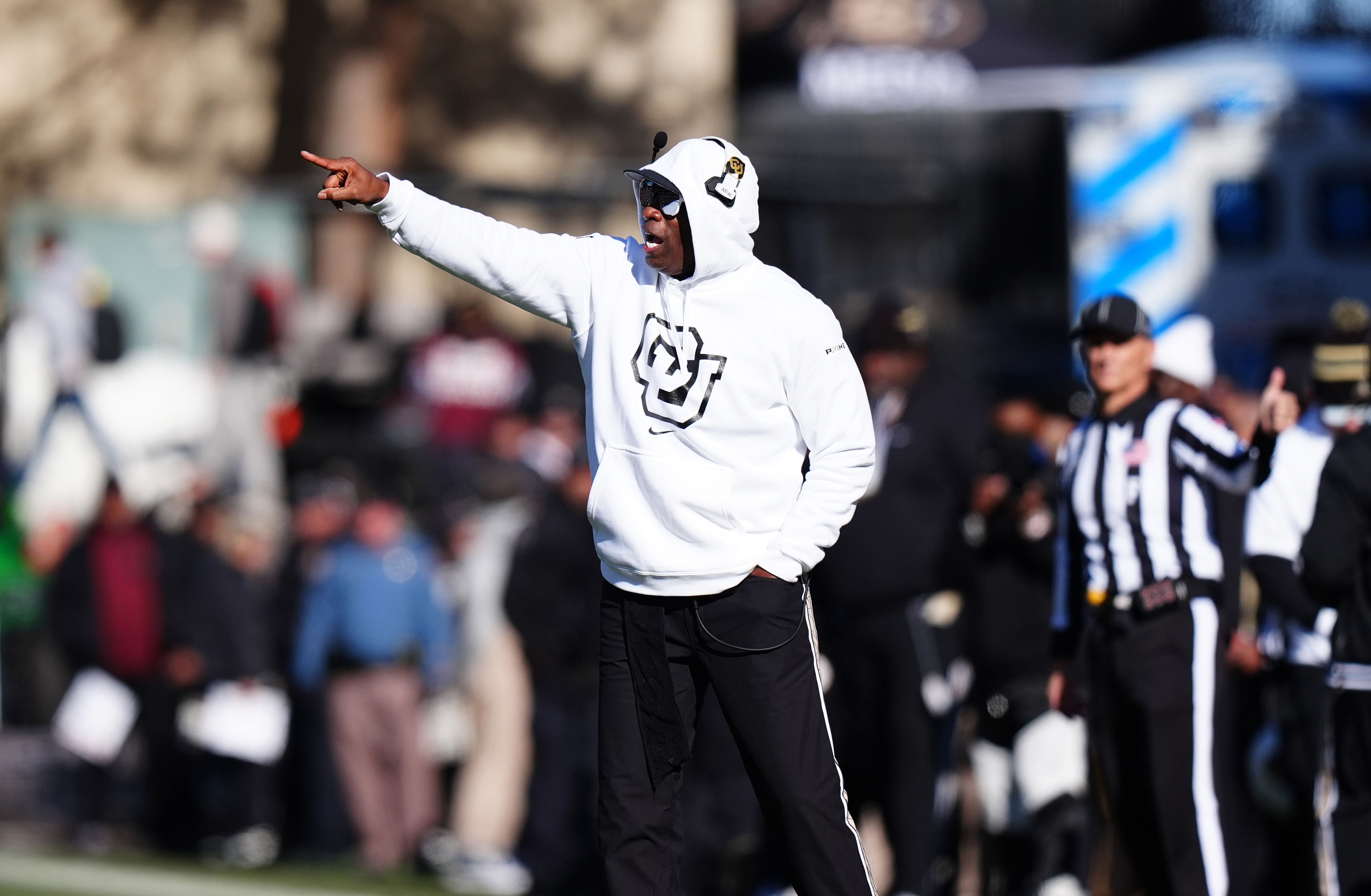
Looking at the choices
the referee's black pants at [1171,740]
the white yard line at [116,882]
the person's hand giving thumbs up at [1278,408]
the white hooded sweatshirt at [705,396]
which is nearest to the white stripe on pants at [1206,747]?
the referee's black pants at [1171,740]

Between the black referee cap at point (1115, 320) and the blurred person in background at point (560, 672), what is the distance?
12.7ft

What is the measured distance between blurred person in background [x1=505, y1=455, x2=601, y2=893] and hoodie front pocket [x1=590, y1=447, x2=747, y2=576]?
15.5 feet

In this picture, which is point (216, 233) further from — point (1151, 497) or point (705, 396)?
point (705, 396)

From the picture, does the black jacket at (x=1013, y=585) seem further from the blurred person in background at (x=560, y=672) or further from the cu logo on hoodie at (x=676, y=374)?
the cu logo on hoodie at (x=676, y=374)

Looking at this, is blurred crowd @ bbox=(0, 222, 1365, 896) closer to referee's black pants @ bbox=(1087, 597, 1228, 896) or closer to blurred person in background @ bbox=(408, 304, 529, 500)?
blurred person in background @ bbox=(408, 304, 529, 500)

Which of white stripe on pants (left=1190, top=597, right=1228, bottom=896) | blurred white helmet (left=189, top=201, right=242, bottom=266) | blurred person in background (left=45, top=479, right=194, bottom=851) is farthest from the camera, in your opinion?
blurred white helmet (left=189, top=201, right=242, bottom=266)

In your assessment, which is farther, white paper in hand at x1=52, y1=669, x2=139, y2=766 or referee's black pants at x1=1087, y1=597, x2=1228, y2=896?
white paper in hand at x1=52, y1=669, x2=139, y2=766

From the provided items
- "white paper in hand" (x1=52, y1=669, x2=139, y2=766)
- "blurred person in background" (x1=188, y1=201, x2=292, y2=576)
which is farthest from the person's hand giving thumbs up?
"blurred person in background" (x1=188, y1=201, x2=292, y2=576)

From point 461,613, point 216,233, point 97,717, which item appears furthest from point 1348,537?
point 216,233

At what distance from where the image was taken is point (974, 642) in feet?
31.1

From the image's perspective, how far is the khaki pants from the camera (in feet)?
38.1

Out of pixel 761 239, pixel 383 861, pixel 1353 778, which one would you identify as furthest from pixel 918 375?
pixel 761 239

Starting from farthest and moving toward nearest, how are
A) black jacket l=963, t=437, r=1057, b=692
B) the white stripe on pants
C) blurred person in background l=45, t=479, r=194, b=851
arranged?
1. blurred person in background l=45, t=479, r=194, b=851
2. black jacket l=963, t=437, r=1057, b=692
3. the white stripe on pants

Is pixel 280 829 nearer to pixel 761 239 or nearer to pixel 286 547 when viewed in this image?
pixel 286 547
